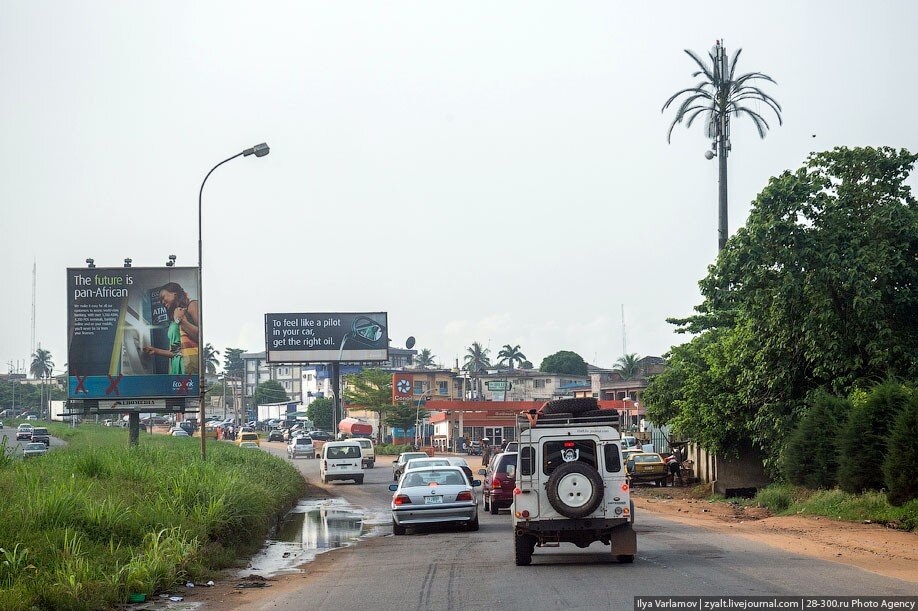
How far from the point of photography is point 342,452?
46625 mm

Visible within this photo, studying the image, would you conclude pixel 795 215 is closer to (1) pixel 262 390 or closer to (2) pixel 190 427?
(2) pixel 190 427

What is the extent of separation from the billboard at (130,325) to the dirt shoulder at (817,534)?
18.1 m

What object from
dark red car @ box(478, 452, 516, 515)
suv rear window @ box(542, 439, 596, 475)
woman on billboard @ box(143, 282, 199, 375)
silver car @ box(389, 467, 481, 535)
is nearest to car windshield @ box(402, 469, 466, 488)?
silver car @ box(389, 467, 481, 535)

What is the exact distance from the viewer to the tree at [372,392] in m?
101

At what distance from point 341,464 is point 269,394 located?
466 feet

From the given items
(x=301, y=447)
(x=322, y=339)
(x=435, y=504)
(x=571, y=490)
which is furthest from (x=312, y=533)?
(x=322, y=339)

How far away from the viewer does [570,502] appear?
14648mm

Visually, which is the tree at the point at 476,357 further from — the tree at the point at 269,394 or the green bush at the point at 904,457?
the green bush at the point at 904,457

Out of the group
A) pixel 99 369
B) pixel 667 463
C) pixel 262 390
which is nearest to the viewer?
pixel 99 369

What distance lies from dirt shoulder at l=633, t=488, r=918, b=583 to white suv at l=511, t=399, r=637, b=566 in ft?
11.2

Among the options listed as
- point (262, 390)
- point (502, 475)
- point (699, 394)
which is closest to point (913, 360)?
point (699, 394)

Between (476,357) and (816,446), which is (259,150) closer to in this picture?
(816,446)

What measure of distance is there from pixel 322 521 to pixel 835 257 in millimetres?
15631

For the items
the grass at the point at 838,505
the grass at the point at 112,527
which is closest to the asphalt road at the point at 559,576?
the grass at the point at 112,527
